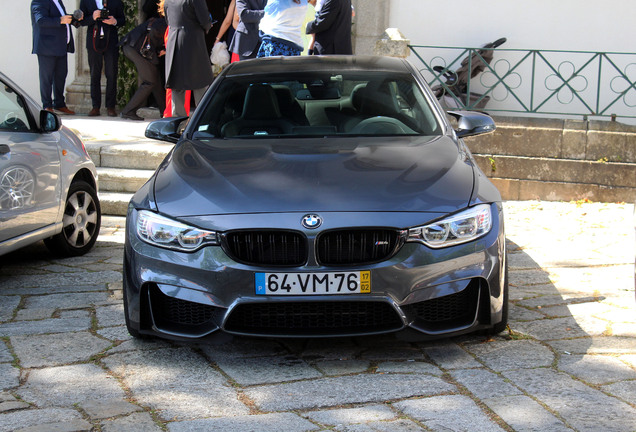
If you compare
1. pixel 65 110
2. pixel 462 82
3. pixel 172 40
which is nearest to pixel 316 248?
pixel 172 40

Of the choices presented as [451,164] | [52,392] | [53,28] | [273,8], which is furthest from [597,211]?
[53,28]

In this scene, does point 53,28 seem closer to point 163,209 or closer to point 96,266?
point 96,266

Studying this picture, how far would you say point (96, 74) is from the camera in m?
12.8

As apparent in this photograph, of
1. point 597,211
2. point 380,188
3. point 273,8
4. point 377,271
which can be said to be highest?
point 273,8

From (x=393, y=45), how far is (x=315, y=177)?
628 cm

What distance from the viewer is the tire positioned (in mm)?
6883

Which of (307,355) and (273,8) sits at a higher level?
(273,8)

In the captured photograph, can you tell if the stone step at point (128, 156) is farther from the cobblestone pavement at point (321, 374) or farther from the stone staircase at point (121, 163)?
the cobblestone pavement at point (321, 374)

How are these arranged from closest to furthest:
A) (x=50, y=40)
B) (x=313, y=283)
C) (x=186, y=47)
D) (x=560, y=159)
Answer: (x=313, y=283), (x=560, y=159), (x=186, y=47), (x=50, y=40)

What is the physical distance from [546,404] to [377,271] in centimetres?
94

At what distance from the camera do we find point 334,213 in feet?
14.2

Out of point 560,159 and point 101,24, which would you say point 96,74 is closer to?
point 101,24

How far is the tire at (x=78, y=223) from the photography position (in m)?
6.88

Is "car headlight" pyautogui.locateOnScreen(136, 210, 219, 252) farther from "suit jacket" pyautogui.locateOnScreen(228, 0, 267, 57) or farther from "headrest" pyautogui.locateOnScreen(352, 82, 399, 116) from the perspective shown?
"suit jacket" pyautogui.locateOnScreen(228, 0, 267, 57)
